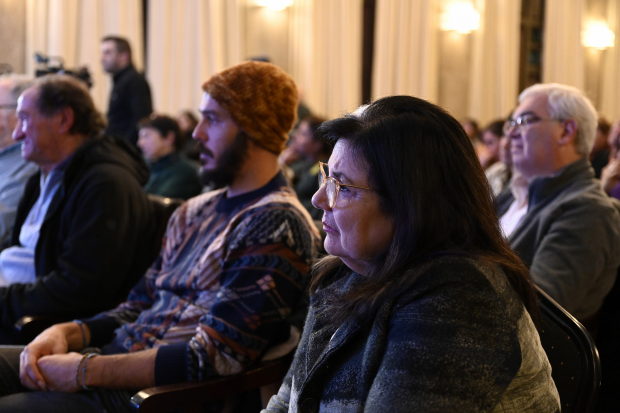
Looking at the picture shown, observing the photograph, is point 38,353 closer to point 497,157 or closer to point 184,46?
point 497,157

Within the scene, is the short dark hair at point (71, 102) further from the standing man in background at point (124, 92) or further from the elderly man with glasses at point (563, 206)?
the standing man in background at point (124, 92)

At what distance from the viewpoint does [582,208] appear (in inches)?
80.8

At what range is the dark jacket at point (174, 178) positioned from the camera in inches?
A: 187

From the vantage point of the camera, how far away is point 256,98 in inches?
77.7

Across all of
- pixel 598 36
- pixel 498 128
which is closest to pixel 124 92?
pixel 498 128

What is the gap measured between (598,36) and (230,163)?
10.2 metres

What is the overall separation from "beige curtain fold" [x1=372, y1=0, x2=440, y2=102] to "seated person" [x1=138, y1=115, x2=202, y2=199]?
4731 millimetres

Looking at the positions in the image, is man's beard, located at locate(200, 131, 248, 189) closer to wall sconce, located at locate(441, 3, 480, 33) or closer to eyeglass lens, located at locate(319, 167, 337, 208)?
eyeglass lens, located at locate(319, 167, 337, 208)

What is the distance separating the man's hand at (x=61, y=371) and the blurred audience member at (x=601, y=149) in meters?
4.62

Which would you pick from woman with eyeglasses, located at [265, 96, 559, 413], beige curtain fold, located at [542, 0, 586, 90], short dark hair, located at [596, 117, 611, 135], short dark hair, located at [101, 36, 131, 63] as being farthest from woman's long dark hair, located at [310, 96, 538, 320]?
beige curtain fold, located at [542, 0, 586, 90]

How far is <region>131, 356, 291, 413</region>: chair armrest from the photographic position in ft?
4.84

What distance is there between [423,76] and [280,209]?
8027 millimetres

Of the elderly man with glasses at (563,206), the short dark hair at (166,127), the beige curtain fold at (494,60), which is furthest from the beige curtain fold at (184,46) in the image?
the elderly man with glasses at (563,206)

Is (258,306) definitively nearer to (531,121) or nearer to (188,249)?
(188,249)
